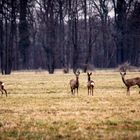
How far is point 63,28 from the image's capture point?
7812cm

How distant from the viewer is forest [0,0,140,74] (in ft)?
220

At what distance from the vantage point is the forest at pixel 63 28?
67188 millimetres

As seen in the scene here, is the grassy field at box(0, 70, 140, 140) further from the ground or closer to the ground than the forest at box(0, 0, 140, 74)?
closer to the ground

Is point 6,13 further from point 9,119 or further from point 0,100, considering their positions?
point 9,119

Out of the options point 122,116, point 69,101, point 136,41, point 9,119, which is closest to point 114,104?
point 69,101

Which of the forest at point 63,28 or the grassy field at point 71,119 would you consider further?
the forest at point 63,28

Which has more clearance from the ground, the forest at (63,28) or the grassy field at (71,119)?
the forest at (63,28)

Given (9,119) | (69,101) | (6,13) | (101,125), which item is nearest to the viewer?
(101,125)

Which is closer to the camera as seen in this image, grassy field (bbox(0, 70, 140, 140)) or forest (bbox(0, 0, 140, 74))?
grassy field (bbox(0, 70, 140, 140))

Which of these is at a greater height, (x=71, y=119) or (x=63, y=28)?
(x=63, y=28)

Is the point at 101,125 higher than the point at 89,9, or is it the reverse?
the point at 89,9

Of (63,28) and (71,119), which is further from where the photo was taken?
(63,28)

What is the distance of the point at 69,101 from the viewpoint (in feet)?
73.4

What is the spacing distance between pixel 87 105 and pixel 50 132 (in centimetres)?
672
